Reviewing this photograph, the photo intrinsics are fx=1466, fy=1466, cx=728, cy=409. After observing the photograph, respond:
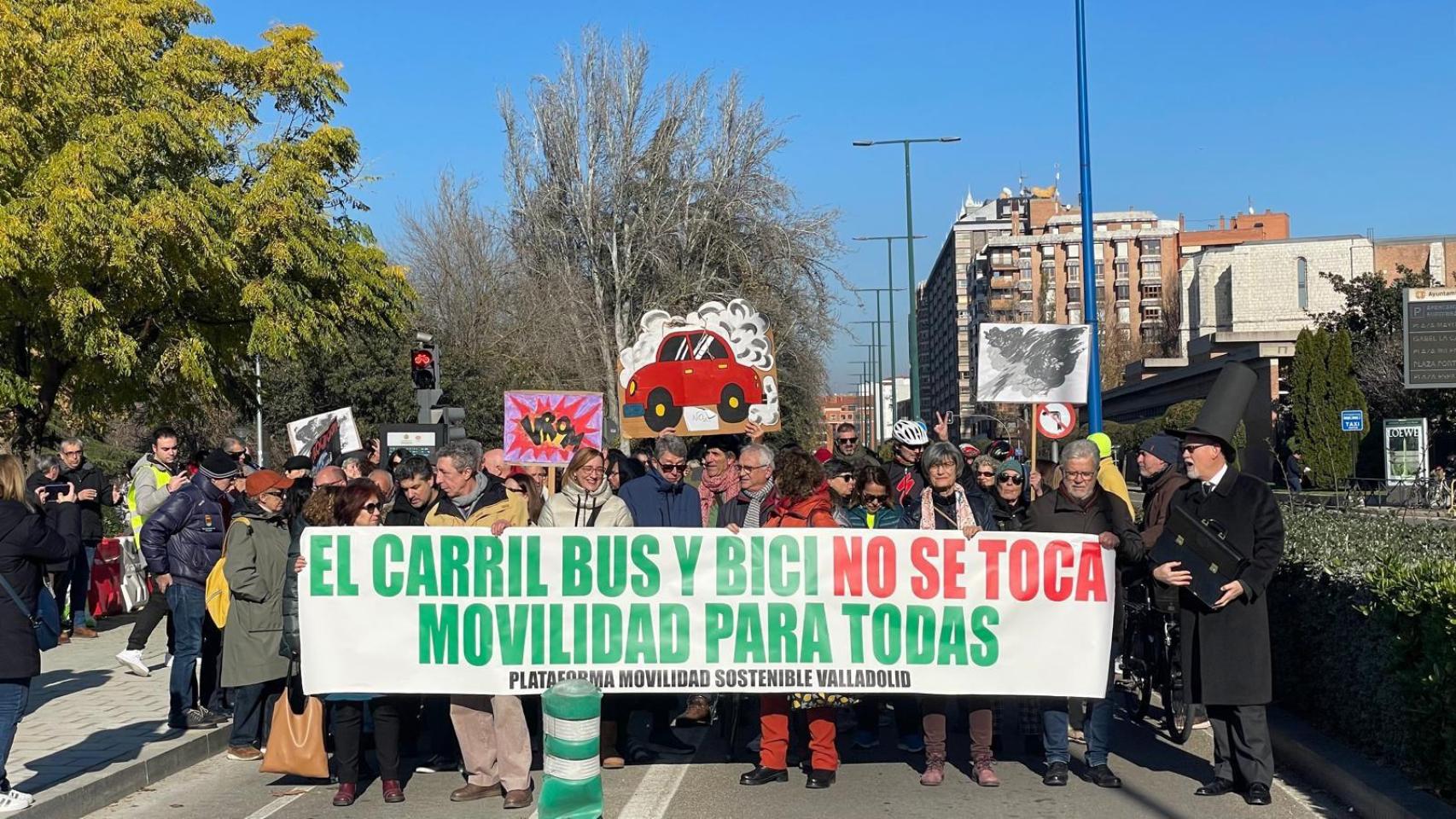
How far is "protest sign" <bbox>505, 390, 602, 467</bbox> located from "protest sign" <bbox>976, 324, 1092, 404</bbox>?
4.12m

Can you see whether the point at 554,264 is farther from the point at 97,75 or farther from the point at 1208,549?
the point at 1208,549

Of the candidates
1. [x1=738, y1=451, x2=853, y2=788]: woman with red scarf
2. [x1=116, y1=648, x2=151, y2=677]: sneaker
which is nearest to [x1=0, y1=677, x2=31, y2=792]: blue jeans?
[x1=738, y1=451, x2=853, y2=788]: woman with red scarf

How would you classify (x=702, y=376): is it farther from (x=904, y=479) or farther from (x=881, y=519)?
(x=881, y=519)

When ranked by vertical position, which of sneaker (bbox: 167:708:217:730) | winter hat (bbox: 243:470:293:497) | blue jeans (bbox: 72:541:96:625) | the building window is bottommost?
sneaker (bbox: 167:708:217:730)

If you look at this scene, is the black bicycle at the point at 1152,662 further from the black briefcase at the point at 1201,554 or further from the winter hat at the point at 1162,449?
the black briefcase at the point at 1201,554

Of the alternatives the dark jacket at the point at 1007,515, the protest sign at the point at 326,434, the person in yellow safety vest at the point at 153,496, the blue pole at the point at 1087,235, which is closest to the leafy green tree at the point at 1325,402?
the blue pole at the point at 1087,235

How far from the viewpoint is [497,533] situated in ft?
26.4

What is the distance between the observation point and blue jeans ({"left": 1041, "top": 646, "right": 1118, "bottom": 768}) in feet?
26.5

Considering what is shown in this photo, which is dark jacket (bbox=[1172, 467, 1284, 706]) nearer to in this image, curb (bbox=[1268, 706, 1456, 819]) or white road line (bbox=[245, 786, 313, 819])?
curb (bbox=[1268, 706, 1456, 819])

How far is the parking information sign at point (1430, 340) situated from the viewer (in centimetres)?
2997

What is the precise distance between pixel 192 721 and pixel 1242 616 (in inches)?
265

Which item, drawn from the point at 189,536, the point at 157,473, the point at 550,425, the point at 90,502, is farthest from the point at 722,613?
the point at 90,502

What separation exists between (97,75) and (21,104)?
1578 mm

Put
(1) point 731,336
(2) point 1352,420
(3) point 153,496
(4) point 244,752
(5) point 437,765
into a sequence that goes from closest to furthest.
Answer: (5) point 437,765
(4) point 244,752
(3) point 153,496
(1) point 731,336
(2) point 1352,420
